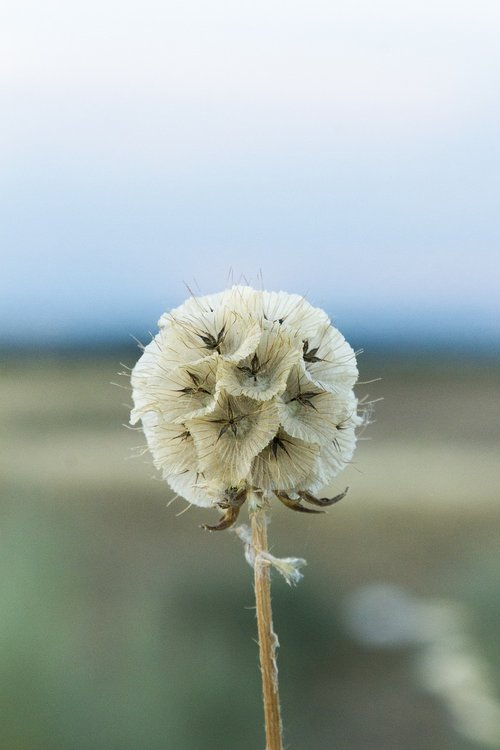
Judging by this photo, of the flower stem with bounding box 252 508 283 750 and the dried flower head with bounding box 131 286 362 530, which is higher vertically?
the dried flower head with bounding box 131 286 362 530

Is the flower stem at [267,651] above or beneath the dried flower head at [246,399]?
beneath

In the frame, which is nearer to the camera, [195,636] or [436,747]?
[436,747]

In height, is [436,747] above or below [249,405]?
below

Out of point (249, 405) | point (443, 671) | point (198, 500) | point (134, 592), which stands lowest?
point (443, 671)

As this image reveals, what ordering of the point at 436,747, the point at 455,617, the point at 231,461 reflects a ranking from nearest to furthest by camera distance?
the point at 231,461 → the point at 436,747 → the point at 455,617

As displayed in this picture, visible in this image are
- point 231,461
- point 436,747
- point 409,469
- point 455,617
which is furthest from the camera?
point 409,469

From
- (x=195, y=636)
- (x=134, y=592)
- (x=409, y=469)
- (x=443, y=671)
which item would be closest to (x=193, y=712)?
(x=195, y=636)

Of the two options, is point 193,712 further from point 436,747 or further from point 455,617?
point 455,617

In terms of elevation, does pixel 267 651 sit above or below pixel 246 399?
below
